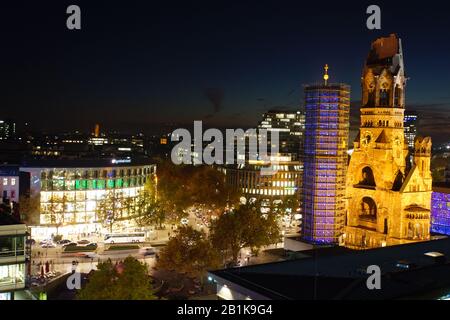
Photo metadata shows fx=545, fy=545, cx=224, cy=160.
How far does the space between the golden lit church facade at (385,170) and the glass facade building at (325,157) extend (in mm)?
2556

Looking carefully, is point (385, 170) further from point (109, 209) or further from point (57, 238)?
point (57, 238)

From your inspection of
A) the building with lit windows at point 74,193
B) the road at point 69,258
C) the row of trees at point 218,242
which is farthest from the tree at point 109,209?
the row of trees at point 218,242

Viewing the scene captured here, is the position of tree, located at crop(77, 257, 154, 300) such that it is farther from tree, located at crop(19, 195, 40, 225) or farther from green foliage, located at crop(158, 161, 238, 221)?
green foliage, located at crop(158, 161, 238, 221)

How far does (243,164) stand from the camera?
145000mm

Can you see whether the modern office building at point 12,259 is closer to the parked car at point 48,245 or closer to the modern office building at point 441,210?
the parked car at point 48,245

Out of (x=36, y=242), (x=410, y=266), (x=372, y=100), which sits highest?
(x=372, y=100)

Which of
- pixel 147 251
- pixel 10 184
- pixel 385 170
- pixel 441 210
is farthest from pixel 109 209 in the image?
pixel 441 210

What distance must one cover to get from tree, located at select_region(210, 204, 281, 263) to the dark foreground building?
80.3 ft

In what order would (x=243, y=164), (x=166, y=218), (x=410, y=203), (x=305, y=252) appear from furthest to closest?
(x=243, y=164), (x=166, y=218), (x=410, y=203), (x=305, y=252)

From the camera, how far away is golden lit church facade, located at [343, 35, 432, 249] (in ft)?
250

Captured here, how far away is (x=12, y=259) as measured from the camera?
41938mm
